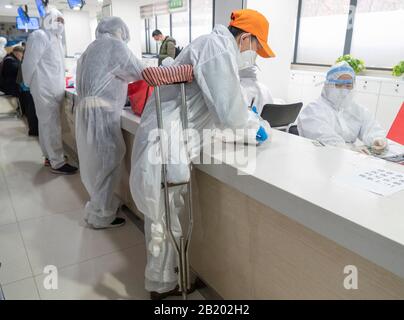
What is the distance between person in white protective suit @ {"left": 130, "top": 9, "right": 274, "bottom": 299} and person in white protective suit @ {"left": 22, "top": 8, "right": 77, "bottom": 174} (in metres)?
2.14

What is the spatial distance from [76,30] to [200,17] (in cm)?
676

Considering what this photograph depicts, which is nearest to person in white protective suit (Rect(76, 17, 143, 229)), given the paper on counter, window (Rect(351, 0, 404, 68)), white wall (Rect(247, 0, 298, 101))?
the paper on counter

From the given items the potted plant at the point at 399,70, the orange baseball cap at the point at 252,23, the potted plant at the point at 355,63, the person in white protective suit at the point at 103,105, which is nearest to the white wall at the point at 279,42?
the potted plant at the point at 355,63

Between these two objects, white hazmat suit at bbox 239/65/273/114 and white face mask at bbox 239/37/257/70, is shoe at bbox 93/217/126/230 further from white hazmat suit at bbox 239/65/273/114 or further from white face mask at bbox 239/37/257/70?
white face mask at bbox 239/37/257/70

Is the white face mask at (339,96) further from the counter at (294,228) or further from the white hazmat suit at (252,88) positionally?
the counter at (294,228)

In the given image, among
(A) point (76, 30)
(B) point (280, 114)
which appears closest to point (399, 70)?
(B) point (280, 114)

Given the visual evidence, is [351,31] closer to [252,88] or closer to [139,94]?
[252,88]

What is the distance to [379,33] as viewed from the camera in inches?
167

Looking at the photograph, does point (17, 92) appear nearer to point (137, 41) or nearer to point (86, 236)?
point (137, 41)

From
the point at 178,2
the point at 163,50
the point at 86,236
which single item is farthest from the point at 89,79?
the point at 178,2

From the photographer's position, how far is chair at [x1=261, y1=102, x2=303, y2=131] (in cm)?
251

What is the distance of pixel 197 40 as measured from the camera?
126cm

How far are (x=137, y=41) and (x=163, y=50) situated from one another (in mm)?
2767
